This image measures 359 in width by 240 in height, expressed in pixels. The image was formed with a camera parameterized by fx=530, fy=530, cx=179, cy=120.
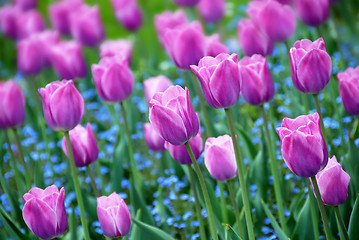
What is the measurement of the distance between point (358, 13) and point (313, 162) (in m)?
3.33

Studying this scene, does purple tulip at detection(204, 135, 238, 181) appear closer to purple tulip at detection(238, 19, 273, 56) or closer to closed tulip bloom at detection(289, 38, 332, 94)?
closed tulip bloom at detection(289, 38, 332, 94)

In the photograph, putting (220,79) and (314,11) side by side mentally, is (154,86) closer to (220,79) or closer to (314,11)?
(314,11)

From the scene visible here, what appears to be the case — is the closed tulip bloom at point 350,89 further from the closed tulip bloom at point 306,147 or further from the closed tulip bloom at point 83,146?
the closed tulip bloom at point 83,146

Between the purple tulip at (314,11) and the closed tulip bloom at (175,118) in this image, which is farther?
the purple tulip at (314,11)

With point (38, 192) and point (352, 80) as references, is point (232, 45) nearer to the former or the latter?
point (352, 80)

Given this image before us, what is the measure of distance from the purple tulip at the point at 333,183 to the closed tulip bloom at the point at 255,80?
0.44m

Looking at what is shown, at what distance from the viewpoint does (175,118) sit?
155cm

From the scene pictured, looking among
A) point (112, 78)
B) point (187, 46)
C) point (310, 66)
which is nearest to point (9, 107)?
point (112, 78)

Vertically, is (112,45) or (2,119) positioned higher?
(112,45)

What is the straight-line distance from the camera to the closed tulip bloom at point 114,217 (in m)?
1.75

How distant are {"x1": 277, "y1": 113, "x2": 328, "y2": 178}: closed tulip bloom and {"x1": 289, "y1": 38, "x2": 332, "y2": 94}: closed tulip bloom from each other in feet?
0.86

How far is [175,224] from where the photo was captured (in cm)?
229

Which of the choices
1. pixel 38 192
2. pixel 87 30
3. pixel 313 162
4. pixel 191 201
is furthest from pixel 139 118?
pixel 313 162

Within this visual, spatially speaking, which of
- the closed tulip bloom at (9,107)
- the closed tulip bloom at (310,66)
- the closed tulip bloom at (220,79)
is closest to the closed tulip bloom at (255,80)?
the closed tulip bloom at (310,66)
